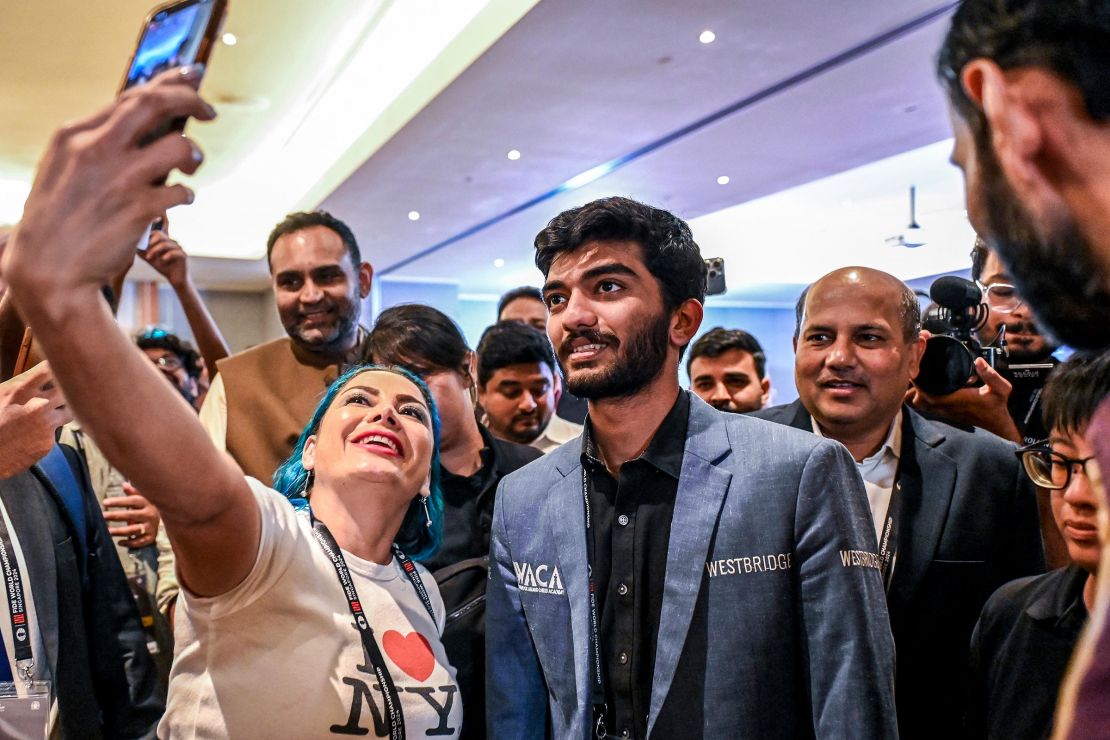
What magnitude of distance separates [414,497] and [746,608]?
791 millimetres

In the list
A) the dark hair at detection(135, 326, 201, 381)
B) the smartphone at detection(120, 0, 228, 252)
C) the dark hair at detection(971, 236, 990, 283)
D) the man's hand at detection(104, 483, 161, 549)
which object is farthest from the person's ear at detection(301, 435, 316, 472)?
the dark hair at detection(135, 326, 201, 381)

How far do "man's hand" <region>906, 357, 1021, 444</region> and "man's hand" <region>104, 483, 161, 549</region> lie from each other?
2.19 m

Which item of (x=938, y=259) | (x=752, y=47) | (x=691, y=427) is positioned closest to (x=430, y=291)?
(x=938, y=259)

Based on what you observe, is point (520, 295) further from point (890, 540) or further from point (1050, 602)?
point (1050, 602)

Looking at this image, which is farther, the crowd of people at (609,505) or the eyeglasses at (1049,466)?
the eyeglasses at (1049,466)

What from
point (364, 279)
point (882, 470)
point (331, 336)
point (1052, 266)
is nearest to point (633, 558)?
point (882, 470)

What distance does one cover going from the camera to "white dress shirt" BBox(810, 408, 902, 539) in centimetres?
223

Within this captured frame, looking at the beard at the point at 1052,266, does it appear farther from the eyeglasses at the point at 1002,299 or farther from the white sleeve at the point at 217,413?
the white sleeve at the point at 217,413

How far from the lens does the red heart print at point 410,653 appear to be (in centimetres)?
158

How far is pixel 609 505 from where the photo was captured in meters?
1.81

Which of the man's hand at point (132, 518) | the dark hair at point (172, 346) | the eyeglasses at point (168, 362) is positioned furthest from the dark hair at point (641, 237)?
the dark hair at point (172, 346)

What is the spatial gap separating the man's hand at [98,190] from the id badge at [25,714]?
3.71 ft

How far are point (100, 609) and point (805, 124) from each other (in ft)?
18.0

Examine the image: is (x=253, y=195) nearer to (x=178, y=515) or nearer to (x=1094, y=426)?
(x=178, y=515)
